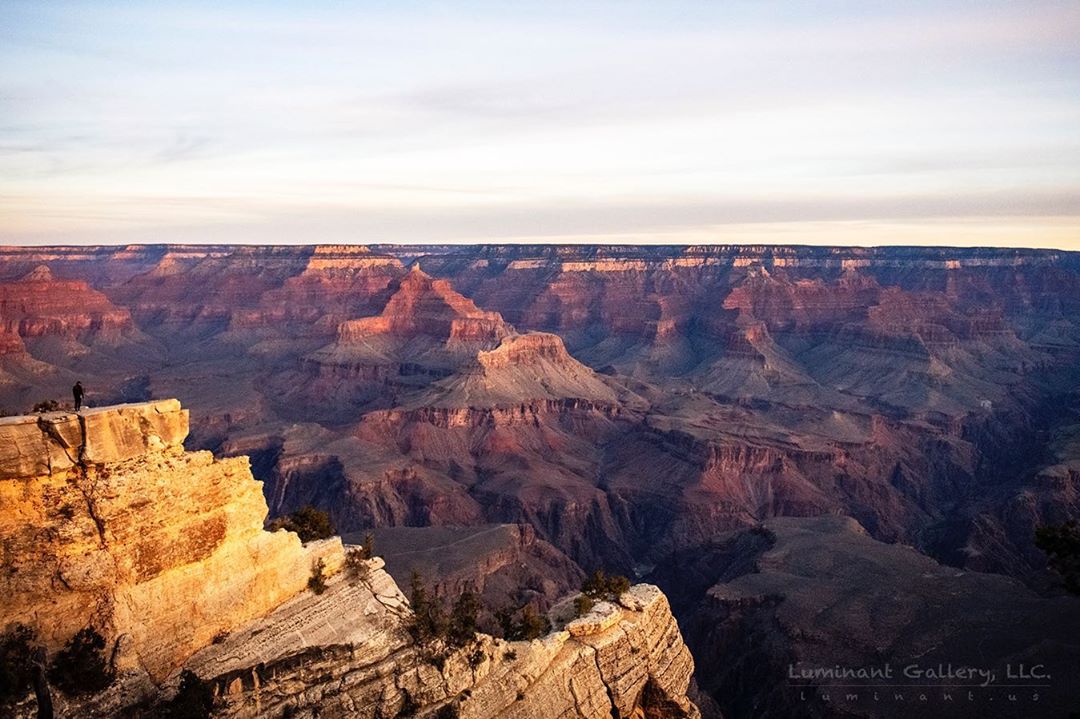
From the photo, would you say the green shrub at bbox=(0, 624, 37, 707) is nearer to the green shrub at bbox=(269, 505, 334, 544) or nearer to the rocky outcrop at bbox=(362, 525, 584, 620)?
the green shrub at bbox=(269, 505, 334, 544)

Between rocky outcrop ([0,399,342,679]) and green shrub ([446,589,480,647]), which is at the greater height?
rocky outcrop ([0,399,342,679])

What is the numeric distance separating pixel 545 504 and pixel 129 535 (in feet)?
265

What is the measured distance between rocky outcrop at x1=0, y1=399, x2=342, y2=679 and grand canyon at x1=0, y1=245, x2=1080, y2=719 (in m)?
0.09

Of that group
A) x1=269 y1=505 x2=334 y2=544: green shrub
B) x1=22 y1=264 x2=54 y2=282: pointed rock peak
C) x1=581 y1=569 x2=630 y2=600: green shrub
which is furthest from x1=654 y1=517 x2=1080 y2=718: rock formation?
x1=22 y1=264 x2=54 y2=282: pointed rock peak

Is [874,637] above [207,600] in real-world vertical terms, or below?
below

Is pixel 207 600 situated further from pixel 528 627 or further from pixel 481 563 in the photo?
pixel 481 563

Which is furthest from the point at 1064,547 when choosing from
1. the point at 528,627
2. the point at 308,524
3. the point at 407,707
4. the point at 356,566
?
the point at 308,524

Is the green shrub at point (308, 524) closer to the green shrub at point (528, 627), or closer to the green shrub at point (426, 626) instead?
the green shrub at point (426, 626)

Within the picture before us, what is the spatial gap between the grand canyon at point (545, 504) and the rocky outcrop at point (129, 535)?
9 cm

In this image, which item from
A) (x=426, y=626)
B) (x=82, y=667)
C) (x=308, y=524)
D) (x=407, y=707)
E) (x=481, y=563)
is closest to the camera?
(x=82, y=667)

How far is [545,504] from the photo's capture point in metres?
105

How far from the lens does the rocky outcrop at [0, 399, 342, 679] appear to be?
24828 millimetres

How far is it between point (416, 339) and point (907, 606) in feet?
417

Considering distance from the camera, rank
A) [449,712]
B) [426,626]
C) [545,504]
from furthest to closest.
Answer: [545,504] < [426,626] < [449,712]
